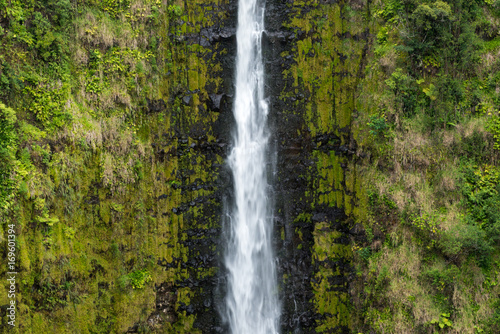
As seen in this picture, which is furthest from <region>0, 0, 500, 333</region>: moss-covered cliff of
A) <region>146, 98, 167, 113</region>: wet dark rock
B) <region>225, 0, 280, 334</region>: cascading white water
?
<region>225, 0, 280, 334</region>: cascading white water

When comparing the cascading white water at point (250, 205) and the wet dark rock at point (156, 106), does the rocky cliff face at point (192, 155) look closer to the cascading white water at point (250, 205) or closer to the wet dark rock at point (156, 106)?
the wet dark rock at point (156, 106)

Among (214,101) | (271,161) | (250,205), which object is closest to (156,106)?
(214,101)

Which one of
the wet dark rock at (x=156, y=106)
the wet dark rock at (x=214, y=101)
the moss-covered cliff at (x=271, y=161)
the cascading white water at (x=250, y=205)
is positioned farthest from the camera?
the wet dark rock at (x=214, y=101)

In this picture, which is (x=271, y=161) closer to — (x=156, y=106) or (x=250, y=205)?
(x=250, y=205)

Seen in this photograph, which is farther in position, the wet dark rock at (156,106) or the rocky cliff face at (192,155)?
the wet dark rock at (156,106)


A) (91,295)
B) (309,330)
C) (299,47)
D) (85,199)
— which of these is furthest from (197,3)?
(309,330)

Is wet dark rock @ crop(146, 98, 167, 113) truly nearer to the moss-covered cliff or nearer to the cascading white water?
the moss-covered cliff

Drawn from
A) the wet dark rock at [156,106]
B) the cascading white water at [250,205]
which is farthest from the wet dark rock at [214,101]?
the wet dark rock at [156,106]
